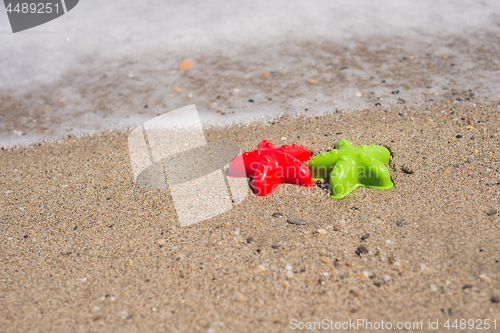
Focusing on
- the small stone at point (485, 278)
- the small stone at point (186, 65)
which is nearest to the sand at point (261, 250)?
the small stone at point (485, 278)

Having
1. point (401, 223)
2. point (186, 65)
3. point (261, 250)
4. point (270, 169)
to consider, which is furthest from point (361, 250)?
point (186, 65)

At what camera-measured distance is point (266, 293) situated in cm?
213

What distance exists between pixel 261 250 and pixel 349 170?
91 centimetres

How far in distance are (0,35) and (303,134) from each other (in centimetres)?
557

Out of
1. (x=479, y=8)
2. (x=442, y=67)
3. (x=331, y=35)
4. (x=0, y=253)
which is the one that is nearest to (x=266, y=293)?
(x=0, y=253)

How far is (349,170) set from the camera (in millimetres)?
2830

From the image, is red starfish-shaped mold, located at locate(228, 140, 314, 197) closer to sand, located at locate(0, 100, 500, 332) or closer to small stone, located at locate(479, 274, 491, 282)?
sand, located at locate(0, 100, 500, 332)

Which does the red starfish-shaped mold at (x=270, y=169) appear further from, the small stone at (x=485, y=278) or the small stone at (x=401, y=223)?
the small stone at (x=485, y=278)

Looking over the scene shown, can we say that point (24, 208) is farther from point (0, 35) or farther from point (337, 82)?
point (0, 35)

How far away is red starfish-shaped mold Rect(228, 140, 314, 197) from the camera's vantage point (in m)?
2.89

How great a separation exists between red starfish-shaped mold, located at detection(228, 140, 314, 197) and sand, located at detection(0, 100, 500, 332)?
8 centimetres

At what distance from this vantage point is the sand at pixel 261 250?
2.03 metres

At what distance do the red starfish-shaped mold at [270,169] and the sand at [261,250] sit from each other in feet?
0.26

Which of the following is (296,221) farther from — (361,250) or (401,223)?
(401,223)
